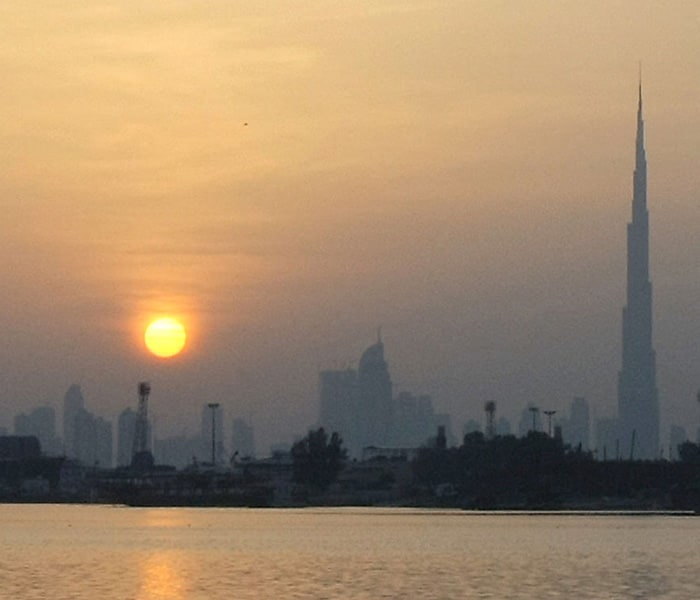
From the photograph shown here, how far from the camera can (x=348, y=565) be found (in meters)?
121

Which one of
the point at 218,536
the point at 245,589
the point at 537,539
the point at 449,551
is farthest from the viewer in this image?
the point at 218,536

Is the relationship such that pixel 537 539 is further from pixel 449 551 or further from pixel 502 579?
pixel 502 579

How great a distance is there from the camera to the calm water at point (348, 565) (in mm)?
98500

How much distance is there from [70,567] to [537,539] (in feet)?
188

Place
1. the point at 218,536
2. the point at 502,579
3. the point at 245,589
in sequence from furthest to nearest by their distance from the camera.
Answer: the point at 218,536 → the point at 502,579 → the point at 245,589

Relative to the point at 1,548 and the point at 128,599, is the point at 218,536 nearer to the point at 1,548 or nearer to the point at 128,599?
the point at 1,548

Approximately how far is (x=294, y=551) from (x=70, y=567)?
94.2ft

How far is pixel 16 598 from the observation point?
90562 mm

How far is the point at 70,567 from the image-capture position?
117 metres

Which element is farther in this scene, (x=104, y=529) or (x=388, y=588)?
(x=104, y=529)

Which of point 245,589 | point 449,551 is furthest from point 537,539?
point 245,589

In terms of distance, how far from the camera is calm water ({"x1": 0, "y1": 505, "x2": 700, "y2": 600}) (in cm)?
9850

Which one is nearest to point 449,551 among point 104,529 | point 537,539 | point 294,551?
point 294,551

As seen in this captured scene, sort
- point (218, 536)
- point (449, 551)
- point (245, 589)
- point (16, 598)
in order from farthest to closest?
point (218, 536) → point (449, 551) → point (245, 589) → point (16, 598)
